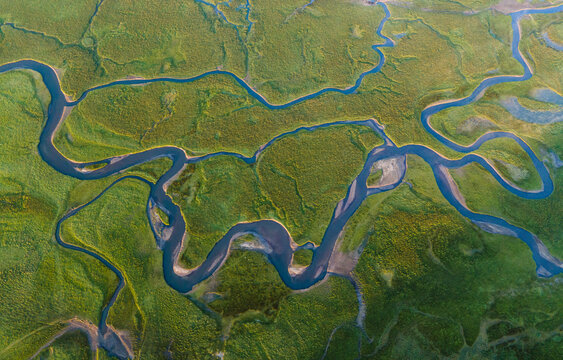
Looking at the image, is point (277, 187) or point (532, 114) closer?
point (277, 187)

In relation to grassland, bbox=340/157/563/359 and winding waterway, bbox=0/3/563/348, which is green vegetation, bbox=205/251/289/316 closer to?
winding waterway, bbox=0/3/563/348

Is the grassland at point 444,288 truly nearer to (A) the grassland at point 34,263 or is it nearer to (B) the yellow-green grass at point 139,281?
(B) the yellow-green grass at point 139,281

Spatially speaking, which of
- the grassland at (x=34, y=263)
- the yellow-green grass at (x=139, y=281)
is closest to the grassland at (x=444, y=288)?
the yellow-green grass at (x=139, y=281)

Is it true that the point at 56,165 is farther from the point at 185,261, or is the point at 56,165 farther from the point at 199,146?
the point at 185,261

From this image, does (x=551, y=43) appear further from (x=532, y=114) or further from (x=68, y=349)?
(x=68, y=349)

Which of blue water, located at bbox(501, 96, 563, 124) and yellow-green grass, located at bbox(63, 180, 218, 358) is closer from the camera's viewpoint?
yellow-green grass, located at bbox(63, 180, 218, 358)

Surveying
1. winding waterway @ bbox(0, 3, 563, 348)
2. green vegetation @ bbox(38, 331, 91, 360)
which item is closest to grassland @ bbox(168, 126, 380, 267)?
winding waterway @ bbox(0, 3, 563, 348)

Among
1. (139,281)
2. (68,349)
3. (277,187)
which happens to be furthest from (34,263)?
(277,187)

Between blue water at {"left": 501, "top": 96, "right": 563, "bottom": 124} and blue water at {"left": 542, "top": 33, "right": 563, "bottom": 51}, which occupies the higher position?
blue water at {"left": 542, "top": 33, "right": 563, "bottom": 51}

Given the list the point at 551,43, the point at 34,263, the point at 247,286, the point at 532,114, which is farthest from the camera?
the point at 551,43

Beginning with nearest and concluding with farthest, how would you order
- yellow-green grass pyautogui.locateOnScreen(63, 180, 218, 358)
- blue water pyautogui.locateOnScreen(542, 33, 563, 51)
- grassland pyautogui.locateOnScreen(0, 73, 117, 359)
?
1. yellow-green grass pyautogui.locateOnScreen(63, 180, 218, 358)
2. grassland pyautogui.locateOnScreen(0, 73, 117, 359)
3. blue water pyautogui.locateOnScreen(542, 33, 563, 51)
